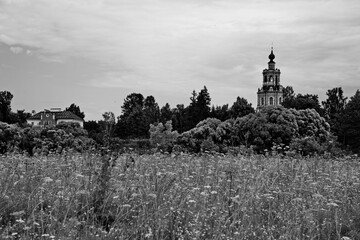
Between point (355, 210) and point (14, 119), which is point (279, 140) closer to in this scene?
point (355, 210)

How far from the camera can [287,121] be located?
95.4 feet

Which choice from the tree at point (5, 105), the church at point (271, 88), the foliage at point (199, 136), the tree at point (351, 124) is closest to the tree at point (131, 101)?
the tree at point (5, 105)

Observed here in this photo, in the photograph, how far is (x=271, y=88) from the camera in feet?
397

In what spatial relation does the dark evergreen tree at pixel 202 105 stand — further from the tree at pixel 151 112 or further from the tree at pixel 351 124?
the tree at pixel 351 124

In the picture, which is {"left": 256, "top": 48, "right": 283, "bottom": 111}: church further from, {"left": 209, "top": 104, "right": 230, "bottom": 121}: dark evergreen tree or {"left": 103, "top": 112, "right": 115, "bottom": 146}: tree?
{"left": 103, "top": 112, "right": 115, "bottom": 146}: tree

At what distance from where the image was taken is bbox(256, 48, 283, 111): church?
119625 millimetres

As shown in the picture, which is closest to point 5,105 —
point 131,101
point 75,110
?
point 75,110

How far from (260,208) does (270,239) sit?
4.14 ft

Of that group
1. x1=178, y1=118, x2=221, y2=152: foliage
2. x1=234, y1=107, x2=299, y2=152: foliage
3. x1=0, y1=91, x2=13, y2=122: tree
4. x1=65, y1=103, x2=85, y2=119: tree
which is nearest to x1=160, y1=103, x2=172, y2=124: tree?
x1=65, y1=103, x2=85, y2=119: tree

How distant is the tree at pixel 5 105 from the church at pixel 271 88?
64138mm

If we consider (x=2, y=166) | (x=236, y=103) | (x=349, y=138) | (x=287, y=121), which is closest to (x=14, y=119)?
(x=236, y=103)

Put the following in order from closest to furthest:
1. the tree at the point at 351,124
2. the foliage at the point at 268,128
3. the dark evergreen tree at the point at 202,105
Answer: the foliage at the point at 268,128, the tree at the point at 351,124, the dark evergreen tree at the point at 202,105

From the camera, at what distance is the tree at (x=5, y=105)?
90.1m

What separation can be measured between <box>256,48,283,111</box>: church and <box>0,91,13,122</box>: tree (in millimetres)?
64138
